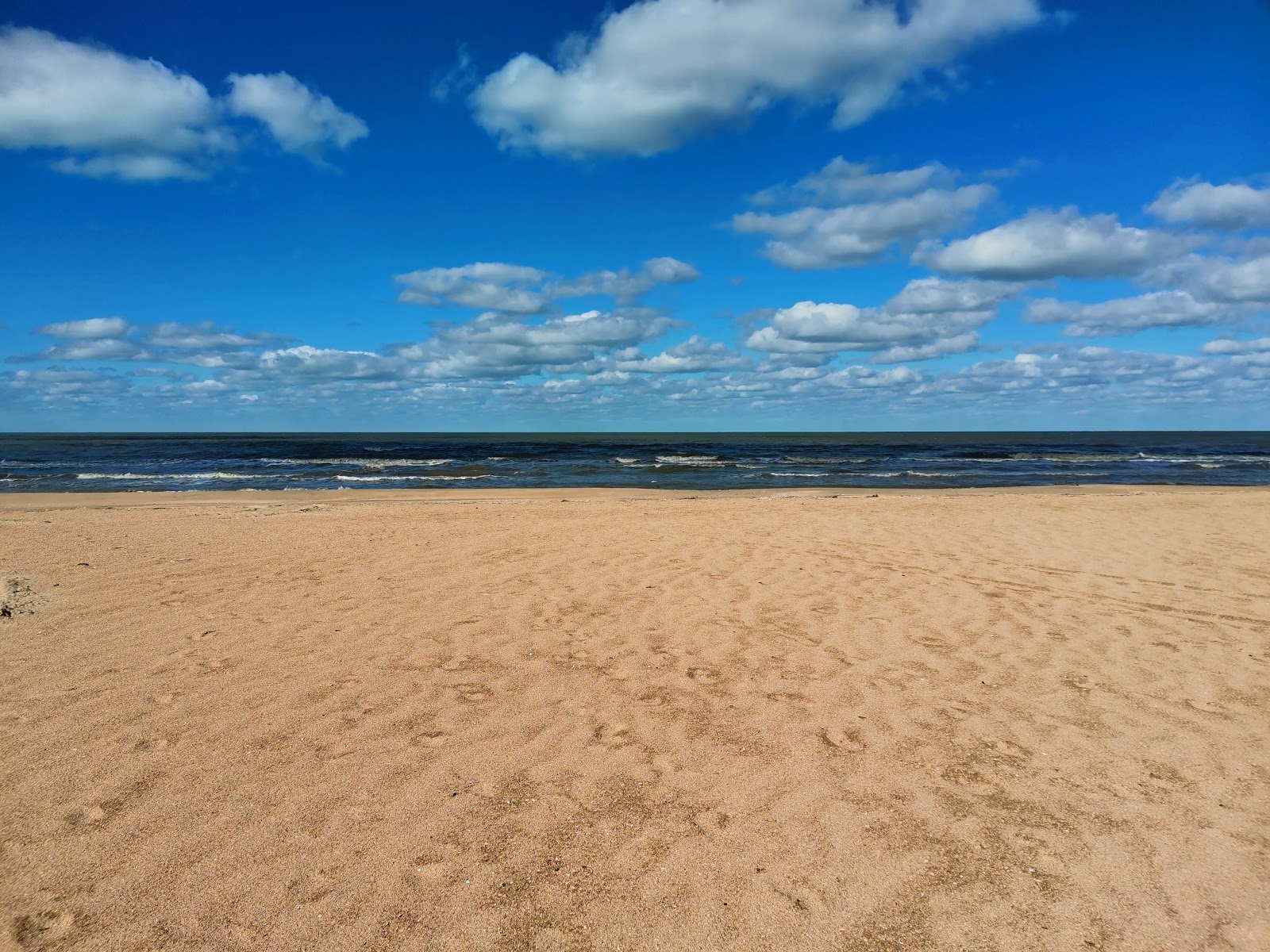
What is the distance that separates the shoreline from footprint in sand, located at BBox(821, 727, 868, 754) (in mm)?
13930

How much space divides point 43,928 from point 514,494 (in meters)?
18.6

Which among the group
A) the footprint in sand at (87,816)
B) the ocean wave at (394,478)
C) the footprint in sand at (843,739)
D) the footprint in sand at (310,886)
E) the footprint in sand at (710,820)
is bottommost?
the footprint in sand at (710,820)

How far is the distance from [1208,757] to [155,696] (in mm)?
6333

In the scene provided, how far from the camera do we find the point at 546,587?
24.6 ft

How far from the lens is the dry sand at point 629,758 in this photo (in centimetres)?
272

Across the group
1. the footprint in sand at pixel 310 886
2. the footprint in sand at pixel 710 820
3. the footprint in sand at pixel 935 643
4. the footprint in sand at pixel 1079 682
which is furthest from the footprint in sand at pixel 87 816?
the footprint in sand at pixel 1079 682

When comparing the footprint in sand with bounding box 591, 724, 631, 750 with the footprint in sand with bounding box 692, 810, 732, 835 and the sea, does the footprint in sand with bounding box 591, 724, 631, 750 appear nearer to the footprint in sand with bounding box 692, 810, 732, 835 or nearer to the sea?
the footprint in sand with bounding box 692, 810, 732, 835

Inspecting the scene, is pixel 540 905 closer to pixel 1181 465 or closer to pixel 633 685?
pixel 633 685

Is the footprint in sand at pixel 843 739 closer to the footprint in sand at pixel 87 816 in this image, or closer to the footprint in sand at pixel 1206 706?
the footprint in sand at pixel 1206 706

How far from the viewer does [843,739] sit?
4113 mm

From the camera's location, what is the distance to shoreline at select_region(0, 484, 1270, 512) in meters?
18.0

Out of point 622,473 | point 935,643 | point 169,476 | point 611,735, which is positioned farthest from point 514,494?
point 611,735

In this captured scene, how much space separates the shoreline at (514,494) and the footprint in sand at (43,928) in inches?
593

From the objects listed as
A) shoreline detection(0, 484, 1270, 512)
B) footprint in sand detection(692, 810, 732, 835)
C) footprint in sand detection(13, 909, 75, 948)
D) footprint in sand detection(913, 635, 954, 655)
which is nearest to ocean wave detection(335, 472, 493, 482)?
shoreline detection(0, 484, 1270, 512)
